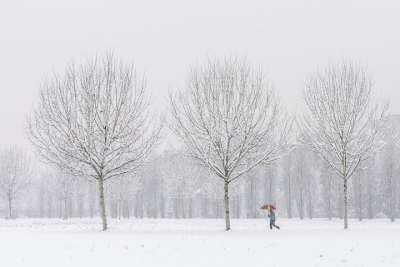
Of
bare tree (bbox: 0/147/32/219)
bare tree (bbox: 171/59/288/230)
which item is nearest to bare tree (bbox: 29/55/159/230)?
bare tree (bbox: 171/59/288/230)

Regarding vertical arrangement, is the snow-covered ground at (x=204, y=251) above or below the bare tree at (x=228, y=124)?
below

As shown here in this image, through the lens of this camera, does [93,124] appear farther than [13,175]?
No

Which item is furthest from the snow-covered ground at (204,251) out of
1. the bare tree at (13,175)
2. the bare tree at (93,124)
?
the bare tree at (13,175)

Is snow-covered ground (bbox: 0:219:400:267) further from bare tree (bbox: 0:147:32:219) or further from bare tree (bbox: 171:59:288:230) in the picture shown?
bare tree (bbox: 0:147:32:219)

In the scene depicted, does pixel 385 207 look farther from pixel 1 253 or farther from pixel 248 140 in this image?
pixel 1 253

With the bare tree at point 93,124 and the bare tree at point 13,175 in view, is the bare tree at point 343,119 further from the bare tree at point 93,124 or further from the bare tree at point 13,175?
the bare tree at point 13,175

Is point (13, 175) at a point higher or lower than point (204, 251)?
higher

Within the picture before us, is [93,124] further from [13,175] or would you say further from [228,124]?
[13,175]

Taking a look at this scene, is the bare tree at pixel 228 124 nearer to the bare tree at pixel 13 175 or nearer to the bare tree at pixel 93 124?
the bare tree at pixel 93 124

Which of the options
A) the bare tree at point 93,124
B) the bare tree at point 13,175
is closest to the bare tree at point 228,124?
the bare tree at point 93,124

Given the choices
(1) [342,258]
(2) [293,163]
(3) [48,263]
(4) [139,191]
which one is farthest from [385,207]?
(3) [48,263]

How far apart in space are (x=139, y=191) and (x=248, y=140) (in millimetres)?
53994

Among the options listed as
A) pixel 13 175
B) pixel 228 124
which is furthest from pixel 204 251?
pixel 13 175

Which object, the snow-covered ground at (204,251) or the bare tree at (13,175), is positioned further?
the bare tree at (13,175)
